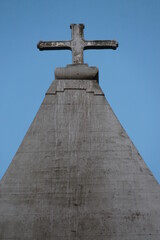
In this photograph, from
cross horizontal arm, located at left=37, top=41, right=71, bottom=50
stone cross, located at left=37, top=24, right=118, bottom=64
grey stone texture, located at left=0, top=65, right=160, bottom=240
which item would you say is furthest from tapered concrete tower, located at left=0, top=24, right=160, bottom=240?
cross horizontal arm, located at left=37, top=41, right=71, bottom=50

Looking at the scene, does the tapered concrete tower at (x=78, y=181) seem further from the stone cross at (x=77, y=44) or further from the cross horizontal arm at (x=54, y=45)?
the cross horizontal arm at (x=54, y=45)

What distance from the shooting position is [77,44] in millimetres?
6008

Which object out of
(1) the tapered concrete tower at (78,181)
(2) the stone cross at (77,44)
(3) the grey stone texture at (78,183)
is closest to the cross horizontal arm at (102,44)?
(2) the stone cross at (77,44)

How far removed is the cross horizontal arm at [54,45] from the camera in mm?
6027

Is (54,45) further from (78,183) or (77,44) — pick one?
(78,183)

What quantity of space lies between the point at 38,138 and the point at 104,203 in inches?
51.9

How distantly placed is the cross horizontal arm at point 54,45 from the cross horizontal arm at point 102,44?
Answer: 360 millimetres

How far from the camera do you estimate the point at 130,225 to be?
3611 millimetres

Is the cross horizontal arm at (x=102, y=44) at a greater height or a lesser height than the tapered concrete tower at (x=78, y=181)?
greater

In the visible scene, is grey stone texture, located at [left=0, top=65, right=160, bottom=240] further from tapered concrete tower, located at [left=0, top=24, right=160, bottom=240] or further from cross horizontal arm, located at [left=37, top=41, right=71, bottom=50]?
cross horizontal arm, located at [left=37, top=41, right=71, bottom=50]

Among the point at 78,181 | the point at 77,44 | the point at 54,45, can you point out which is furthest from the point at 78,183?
the point at 54,45

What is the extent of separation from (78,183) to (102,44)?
3.20 meters

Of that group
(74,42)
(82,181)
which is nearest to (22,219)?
(82,181)

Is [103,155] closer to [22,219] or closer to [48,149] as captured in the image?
[48,149]
